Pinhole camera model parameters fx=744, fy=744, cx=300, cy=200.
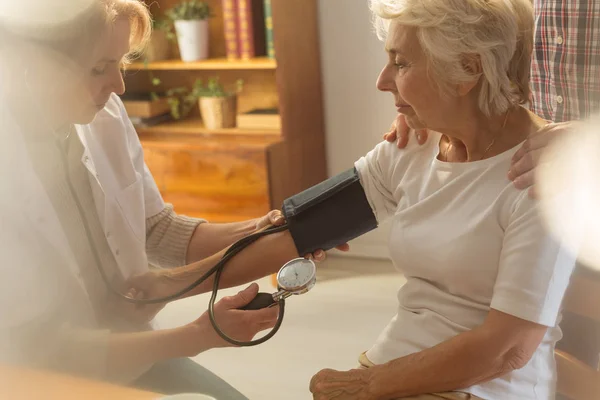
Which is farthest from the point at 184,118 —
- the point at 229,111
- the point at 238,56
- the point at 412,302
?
the point at 412,302

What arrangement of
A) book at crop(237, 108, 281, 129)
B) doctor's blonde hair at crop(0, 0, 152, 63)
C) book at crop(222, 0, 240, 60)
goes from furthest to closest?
book at crop(222, 0, 240, 60) < book at crop(237, 108, 281, 129) < doctor's blonde hair at crop(0, 0, 152, 63)

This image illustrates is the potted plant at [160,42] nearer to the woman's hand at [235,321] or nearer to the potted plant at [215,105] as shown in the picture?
the potted plant at [215,105]

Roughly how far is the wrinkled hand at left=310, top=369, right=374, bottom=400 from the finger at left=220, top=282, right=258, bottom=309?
0.46ft

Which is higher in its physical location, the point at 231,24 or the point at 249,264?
the point at 231,24

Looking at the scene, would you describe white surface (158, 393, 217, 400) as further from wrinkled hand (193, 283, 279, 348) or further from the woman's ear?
the woman's ear

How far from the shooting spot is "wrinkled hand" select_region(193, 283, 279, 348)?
0.85 meters

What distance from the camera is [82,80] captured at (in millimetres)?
680

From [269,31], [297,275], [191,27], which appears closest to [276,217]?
[297,275]

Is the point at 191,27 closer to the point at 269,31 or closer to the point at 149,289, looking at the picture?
the point at 269,31

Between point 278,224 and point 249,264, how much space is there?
6cm

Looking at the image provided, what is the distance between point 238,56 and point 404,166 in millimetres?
976

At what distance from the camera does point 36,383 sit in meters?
0.71

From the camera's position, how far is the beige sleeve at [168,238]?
0.91m

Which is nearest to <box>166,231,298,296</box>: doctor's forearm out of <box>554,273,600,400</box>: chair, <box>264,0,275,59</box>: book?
<box>554,273,600,400</box>: chair
